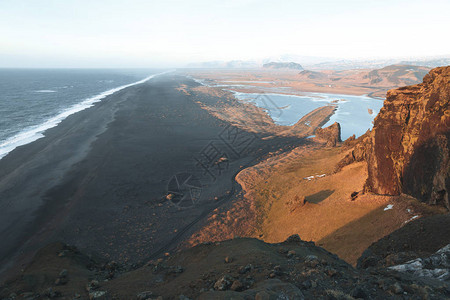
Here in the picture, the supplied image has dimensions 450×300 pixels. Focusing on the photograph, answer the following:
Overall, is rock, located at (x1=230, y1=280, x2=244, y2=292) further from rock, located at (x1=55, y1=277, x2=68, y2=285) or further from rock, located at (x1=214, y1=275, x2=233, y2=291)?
rock, located at (x1=55, y1=277, x2=68, y2=285)

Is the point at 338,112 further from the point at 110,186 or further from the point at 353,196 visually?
the point at 110,186

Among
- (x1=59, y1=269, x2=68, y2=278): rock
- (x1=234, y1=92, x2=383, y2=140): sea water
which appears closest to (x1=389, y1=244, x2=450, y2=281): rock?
(x1=59, y1=269, x2=68, y2=278): rock

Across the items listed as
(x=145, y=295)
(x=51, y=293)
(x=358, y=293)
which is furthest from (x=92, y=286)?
(x=358, y=293)

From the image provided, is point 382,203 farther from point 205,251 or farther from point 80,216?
point 80,216

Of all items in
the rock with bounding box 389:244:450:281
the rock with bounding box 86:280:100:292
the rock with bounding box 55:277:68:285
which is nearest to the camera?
the rock with bounding box 389:244:450:281

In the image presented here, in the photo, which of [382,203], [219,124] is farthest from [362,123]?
[382,203]

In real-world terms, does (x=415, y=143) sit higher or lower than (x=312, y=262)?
higher
